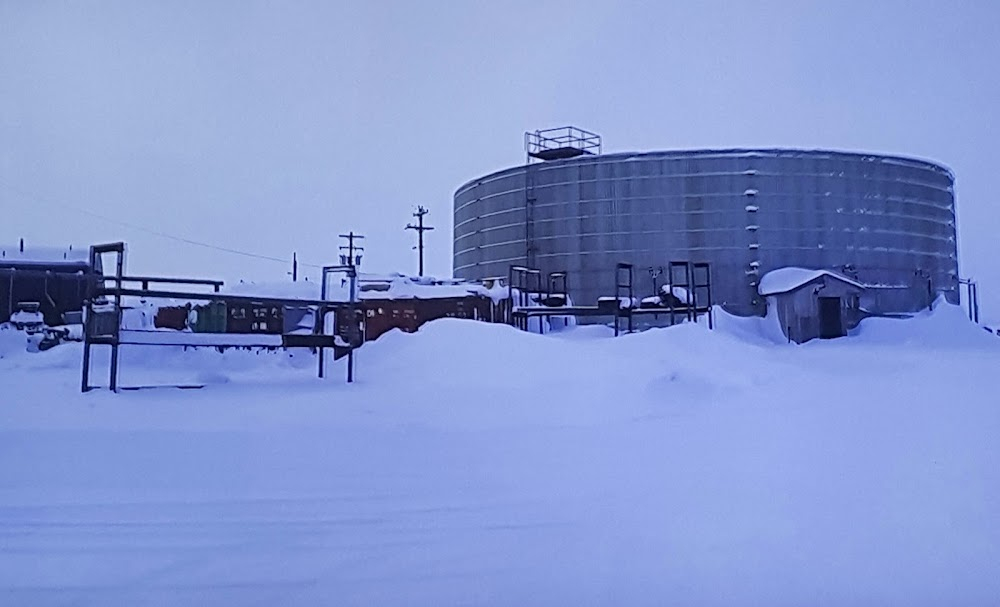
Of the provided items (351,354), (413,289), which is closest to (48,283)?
(351,354)

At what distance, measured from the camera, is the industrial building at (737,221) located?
24.0 metres

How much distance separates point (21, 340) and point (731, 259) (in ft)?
61.7

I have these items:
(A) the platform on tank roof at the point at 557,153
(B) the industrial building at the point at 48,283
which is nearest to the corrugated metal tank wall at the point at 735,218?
(A) the platform on tank roof at the point at 557,153

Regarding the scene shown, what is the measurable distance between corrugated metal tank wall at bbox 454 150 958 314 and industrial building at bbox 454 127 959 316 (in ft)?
0.10


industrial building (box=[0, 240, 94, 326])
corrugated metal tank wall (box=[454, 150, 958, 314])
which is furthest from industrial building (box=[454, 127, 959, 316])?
industrial building (box=[0, 240, 94, 326])

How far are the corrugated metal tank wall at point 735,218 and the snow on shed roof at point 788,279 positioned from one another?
1.07 feet

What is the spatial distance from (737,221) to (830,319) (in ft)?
12.8

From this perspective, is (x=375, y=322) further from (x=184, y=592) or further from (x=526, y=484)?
(x=184, y=592)

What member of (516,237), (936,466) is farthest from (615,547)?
(516,237)

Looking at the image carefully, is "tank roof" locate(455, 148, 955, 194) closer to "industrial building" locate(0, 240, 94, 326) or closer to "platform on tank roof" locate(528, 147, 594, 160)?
"platform on tank roof" locate(528, 147, 594, 160)

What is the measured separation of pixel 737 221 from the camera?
24.1 metres

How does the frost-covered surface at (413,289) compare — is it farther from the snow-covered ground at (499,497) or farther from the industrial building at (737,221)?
the snow-covered ground at (499,497)

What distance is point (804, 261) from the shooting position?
2416cm

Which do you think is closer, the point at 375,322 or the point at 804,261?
the point at 375,322
